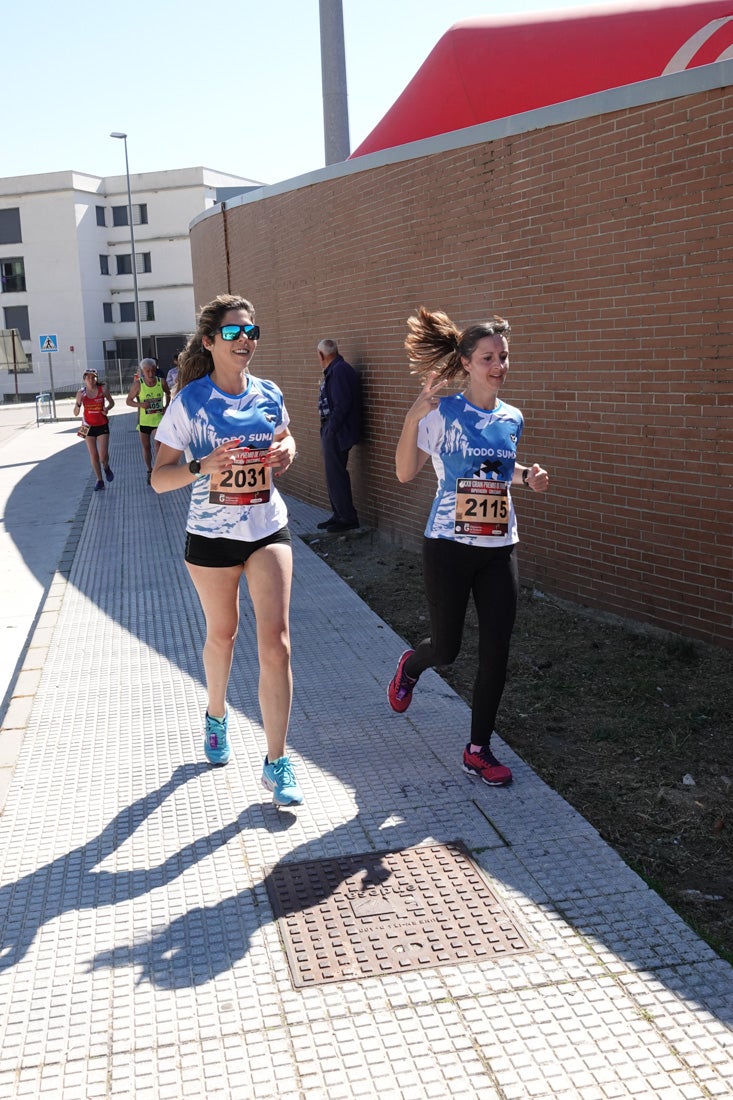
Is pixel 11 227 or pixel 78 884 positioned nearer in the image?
pixel 78 884

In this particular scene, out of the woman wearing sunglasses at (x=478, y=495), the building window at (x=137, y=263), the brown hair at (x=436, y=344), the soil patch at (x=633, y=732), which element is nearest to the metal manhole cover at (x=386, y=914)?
the soil patch at (x=633, y=732)

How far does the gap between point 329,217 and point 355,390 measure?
1982mm

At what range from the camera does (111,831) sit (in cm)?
426

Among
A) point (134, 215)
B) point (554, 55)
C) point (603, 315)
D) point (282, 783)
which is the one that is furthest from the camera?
point (134, 215)

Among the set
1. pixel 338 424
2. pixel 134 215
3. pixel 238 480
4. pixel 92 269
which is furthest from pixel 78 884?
pixel 134 215

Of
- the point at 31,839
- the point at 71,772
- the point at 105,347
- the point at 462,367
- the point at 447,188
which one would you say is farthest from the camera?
the point at 105,347

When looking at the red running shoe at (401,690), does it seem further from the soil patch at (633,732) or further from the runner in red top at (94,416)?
the runner in red top at (94,416)

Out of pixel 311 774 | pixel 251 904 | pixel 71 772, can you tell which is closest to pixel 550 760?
pixel 311 774

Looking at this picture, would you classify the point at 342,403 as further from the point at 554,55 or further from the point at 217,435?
the point at 217,435

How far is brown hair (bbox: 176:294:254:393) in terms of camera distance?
4.31m

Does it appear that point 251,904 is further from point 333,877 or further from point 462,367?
point 462,367

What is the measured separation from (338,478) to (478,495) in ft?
21.3

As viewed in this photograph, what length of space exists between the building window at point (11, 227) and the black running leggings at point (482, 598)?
5926 centimetres

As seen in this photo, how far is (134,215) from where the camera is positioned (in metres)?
60.2
